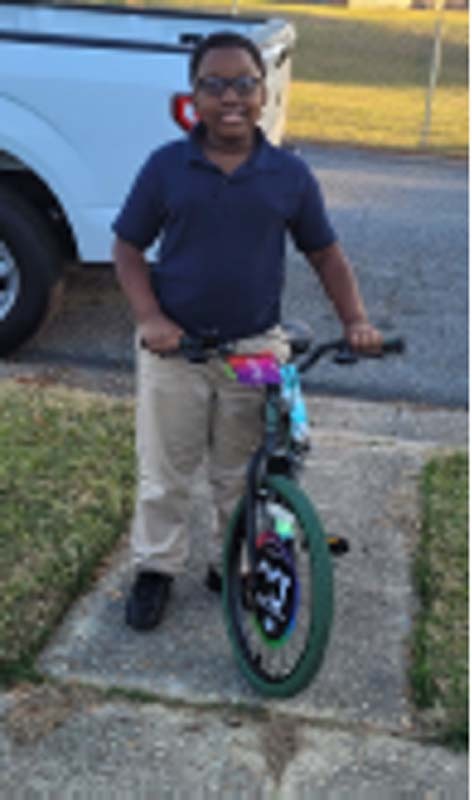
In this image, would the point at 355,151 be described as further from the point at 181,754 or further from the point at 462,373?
the point at 181,754

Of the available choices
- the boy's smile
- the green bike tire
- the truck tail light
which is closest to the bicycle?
the green bike tire

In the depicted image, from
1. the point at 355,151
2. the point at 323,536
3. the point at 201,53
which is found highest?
the point at 201,53

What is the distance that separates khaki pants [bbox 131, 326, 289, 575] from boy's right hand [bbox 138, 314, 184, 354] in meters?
0.19

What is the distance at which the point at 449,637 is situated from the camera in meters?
3.39

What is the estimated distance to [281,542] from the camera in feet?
9.76

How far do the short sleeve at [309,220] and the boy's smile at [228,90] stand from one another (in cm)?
24

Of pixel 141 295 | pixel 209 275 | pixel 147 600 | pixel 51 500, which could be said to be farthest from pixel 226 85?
pixel 51 500

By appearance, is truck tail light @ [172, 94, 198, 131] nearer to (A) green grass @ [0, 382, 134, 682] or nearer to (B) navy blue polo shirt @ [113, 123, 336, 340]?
(A) green grass @ [0, 382, 134, 682]

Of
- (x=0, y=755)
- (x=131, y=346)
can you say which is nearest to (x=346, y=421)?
(x=131, y=346)

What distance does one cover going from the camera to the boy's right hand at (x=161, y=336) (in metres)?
2.95

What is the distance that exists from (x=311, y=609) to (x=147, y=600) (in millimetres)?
738

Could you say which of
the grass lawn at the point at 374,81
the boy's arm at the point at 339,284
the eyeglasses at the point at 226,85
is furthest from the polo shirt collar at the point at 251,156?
the grass lawn at the point at 374,81

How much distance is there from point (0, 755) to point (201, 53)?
1842 mm

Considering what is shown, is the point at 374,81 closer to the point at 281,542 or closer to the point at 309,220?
the point at 309,220
